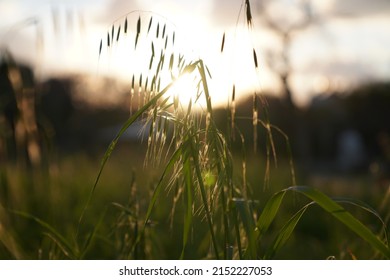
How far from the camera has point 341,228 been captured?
3.40 metres

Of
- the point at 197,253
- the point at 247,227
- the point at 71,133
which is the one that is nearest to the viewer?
the point at 247,227

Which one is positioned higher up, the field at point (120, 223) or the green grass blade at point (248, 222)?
the green grass blade at point (248, 222)

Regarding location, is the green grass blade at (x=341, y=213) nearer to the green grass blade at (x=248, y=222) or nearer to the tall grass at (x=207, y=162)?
the tall grass at (x=207, y=162)

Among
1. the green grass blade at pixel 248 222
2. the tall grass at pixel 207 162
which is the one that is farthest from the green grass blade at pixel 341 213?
the green grass blade at pixel 248 222

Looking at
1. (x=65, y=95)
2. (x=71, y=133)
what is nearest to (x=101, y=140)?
(x=71, y=133)

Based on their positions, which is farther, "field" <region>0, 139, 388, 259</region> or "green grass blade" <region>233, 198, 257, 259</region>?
"field" <region>0, 139, 388, 259</region>

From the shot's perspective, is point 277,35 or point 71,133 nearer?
point 277,35

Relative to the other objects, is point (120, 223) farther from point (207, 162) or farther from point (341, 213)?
point (341, 213)

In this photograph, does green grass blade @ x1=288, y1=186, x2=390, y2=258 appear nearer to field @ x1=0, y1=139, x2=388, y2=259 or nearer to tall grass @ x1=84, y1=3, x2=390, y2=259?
tall grass @ x1=84, y1=3, x2=390, y2=259

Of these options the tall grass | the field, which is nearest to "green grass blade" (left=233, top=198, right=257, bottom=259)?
the tall grass

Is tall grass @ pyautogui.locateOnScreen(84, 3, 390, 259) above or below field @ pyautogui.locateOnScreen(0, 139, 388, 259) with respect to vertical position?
above
